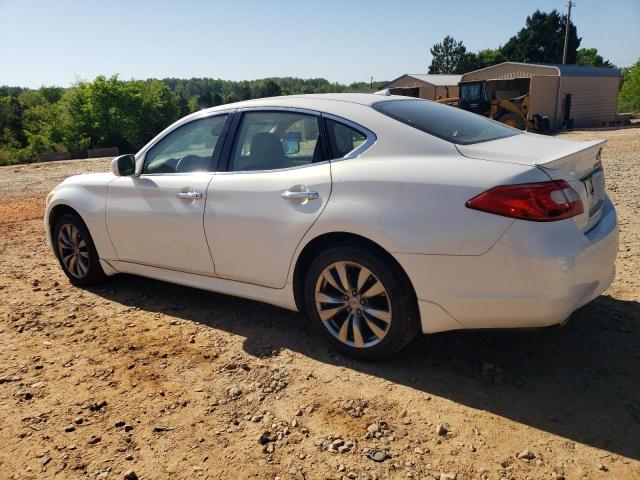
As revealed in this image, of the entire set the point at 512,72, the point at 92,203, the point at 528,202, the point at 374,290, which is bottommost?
the point at 374,290

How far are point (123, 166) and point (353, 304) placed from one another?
91.8 inches

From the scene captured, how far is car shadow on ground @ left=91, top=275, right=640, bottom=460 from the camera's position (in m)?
2.61

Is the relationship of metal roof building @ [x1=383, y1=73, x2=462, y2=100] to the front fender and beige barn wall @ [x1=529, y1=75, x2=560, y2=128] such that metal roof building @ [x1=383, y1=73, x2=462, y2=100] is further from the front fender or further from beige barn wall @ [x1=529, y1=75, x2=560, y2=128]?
the front fender

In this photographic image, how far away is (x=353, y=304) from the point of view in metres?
3.17

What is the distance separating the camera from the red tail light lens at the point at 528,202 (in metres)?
2.56

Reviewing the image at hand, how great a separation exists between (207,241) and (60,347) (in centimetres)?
135

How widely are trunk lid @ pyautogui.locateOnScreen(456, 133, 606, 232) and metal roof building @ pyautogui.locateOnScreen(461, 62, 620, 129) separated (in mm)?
27325

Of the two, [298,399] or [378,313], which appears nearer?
[298,399]

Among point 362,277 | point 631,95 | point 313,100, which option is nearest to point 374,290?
point 362,277

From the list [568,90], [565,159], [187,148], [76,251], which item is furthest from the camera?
[568,90]

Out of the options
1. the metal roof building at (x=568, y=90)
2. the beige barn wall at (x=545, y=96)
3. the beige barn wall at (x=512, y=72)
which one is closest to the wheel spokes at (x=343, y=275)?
the beige barn wall at (x=545, y=96)

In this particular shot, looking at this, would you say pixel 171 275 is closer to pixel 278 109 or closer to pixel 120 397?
A: pixel 120 397

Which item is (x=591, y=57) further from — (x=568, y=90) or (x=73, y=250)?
(x=73, y=250)

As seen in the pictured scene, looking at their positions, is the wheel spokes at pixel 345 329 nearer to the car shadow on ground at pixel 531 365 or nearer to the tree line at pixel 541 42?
the car shadow on ground at pixel 531 365
